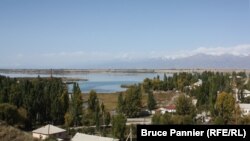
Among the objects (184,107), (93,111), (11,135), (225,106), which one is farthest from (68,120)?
(11,135)

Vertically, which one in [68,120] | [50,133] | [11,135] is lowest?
[68,120]

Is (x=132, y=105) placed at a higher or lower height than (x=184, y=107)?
lower

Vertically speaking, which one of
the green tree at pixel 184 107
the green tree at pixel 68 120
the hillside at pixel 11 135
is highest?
the hillside at pixel 11 135

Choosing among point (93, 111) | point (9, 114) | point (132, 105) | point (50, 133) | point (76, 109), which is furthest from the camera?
point (132, 105)

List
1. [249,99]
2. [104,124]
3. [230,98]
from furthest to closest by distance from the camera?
[249,99] → [230,98] → [104,124]

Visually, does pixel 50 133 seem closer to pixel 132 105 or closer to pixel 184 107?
pixel 184 107

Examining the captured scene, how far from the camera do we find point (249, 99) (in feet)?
135

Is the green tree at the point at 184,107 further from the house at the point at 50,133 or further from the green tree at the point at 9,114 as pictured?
the green tree at the point at 9,114

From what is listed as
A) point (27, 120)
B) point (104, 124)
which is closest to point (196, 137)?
point (104, 124)

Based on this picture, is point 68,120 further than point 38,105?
No

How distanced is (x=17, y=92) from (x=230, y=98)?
16.7m

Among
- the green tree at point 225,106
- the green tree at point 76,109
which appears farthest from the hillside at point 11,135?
the green tree at point 225,106

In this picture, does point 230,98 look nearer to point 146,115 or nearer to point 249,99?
point 146,115

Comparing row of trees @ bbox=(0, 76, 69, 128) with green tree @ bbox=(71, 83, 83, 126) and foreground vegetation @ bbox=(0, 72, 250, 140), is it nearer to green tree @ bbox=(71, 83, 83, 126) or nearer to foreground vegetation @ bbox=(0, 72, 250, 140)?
foreground vegetation @ bbox=(0, 72, 250, 140)
